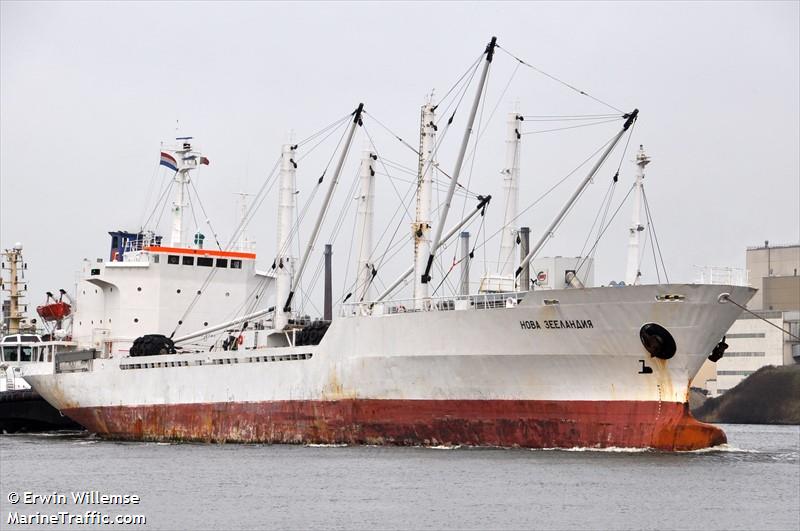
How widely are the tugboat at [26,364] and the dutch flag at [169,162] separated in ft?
24.6

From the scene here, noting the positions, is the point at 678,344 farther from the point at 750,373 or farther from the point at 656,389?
the point at 750,373

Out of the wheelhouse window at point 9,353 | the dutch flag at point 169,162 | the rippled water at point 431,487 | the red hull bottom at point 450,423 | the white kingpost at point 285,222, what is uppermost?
the dutch flag at point 169,162

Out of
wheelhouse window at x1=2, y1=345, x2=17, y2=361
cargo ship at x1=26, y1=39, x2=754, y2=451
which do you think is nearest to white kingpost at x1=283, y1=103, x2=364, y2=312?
cargo ship at x1=26, y1=39, x2=754, y2=451

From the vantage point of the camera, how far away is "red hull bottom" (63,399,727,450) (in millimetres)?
30797

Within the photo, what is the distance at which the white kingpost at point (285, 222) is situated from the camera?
134 ft

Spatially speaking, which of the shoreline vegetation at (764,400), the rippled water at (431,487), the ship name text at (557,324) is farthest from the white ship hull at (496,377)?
the shoreline vegetation at (764,400)

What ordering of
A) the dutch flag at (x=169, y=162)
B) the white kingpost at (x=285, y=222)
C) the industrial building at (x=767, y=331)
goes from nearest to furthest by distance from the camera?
the white kingpost at (x=285, y=222) → the dutch flag at (x=169, y=162) → the industrial building at (x=767, y=331)

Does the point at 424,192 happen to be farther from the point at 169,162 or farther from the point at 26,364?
the point at 26,364

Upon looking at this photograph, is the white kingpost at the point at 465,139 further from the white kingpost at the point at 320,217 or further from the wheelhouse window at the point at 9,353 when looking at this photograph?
the wheelhouse window at the point at 9,353

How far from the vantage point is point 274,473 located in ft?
94.9

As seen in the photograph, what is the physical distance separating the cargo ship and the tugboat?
329 cm

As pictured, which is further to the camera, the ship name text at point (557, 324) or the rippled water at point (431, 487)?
the ship name text at point (557, 324)

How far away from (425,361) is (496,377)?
212cm

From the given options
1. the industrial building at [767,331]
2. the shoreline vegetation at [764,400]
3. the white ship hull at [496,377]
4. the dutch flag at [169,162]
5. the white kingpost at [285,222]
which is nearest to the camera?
the white ship hull at [496,377]
